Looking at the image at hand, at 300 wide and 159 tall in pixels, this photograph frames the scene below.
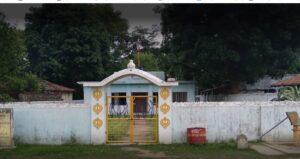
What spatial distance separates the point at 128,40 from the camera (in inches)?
1761

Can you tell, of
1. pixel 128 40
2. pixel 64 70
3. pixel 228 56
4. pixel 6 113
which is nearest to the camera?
pixel 6 113

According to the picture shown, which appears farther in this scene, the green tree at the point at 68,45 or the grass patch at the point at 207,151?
the green tree at the point at 68,45

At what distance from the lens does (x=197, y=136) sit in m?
13.8

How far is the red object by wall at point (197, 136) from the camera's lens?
13.7 meters

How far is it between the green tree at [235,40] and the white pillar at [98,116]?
910cm

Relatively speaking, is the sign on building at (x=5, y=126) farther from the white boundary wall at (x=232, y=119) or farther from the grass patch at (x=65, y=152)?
the white boundary wall at (x=232, y=119)

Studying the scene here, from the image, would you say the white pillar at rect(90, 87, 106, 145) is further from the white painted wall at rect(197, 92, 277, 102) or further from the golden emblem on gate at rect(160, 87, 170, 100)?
the white painted wall at rect(197, 92, 277, 102)

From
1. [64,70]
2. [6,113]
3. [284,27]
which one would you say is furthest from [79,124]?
[64,70]

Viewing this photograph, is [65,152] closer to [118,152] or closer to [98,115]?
[118,152]

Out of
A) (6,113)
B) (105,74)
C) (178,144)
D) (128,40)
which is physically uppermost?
(128,40)

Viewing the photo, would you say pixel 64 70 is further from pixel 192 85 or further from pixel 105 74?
pixel 192 85

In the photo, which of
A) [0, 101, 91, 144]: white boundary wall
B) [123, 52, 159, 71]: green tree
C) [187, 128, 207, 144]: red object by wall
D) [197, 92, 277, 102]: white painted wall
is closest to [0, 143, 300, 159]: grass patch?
[187, 128, 207, 144]: red object by wall

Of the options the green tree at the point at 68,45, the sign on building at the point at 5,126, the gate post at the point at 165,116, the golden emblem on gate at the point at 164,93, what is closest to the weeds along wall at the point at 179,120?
the gate post at the point at 165,116

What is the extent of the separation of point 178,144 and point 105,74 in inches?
807
